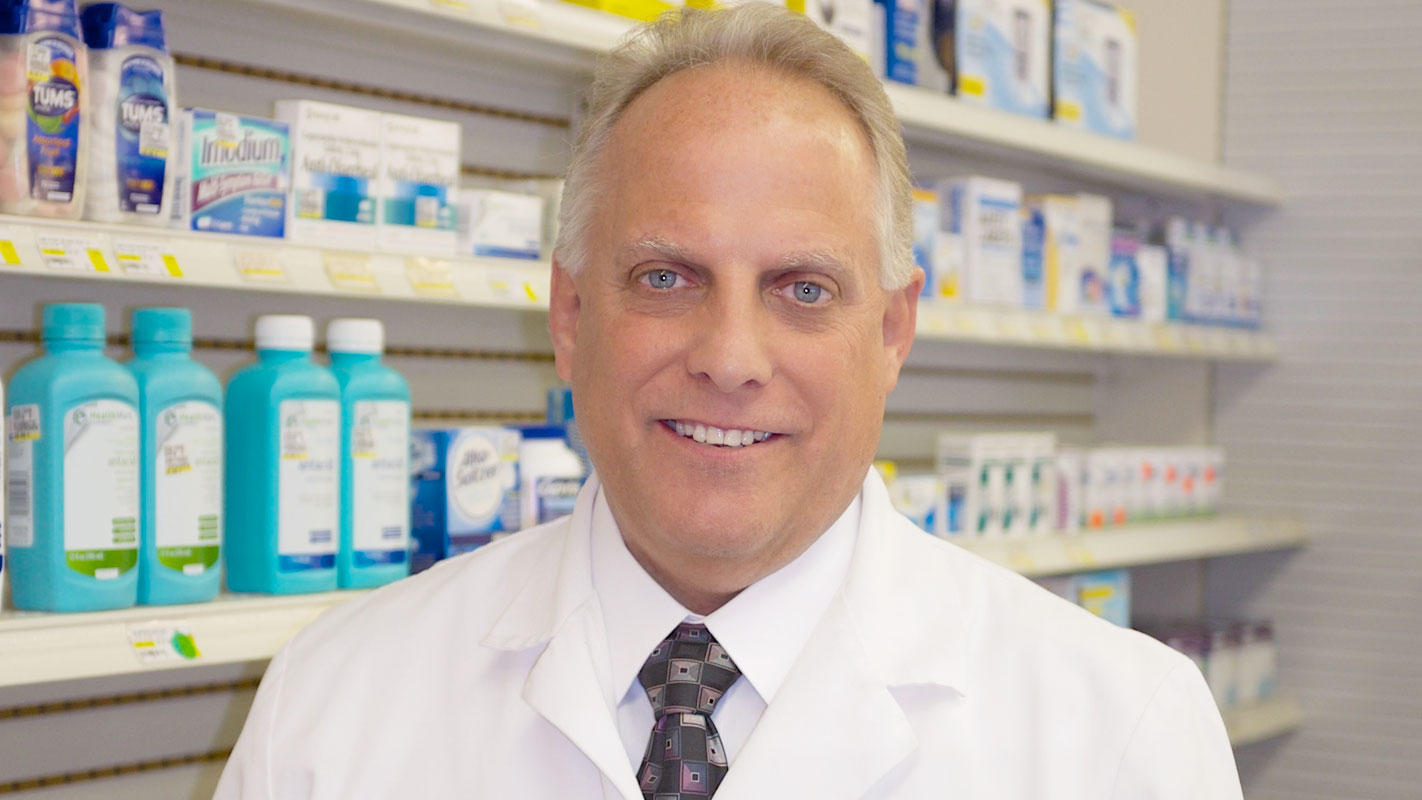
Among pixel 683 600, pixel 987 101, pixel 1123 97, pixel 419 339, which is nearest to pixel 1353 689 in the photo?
pixel 1123 97

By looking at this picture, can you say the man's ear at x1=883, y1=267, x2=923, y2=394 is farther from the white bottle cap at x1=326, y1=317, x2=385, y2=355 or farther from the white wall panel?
the white wall panel

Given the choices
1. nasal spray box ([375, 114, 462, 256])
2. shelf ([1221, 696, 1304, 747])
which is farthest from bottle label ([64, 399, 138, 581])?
shelf ([1221, 696, 1304, 747])

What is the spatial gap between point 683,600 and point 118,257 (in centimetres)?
88

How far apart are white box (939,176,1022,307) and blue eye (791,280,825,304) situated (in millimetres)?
1878

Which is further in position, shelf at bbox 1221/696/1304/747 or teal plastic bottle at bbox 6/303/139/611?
shelf at bbox 1221/696/1304/747

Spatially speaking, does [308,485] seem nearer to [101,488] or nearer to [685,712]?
[101,488]

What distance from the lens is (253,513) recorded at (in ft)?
6.82

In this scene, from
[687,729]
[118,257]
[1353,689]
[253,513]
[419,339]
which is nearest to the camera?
[687,729]

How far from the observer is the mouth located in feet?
4.61

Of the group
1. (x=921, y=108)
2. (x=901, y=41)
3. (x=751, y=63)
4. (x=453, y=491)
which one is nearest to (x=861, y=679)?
(x=751, y=63)

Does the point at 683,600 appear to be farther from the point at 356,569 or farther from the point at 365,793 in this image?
the point at 356,569

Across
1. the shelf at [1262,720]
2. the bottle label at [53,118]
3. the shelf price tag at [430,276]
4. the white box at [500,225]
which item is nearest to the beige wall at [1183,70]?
the shelf at [1262,720]

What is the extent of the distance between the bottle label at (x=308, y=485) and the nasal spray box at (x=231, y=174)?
0.27 meters

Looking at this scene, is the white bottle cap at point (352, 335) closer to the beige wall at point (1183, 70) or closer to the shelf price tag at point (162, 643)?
the shelf price tag at point (162, 643)
